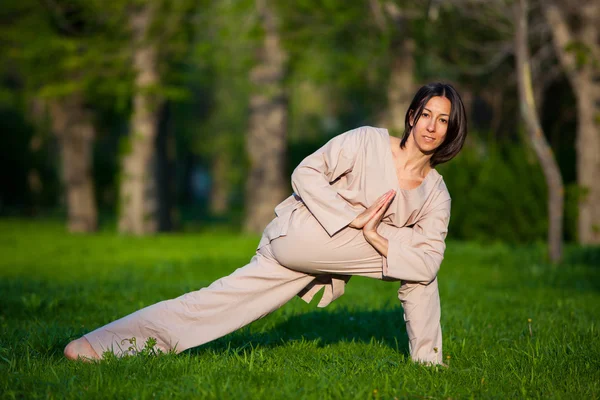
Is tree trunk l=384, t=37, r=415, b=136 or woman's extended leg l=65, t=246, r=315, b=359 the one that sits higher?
tree trunk l=384, t=37, r=415, b=136

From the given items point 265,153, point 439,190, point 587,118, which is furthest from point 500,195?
point 439,190

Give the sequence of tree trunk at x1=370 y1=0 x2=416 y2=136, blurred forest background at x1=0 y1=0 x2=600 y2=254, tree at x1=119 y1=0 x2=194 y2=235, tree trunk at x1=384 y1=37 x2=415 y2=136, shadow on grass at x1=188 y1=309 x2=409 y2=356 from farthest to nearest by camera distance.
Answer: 1. tree at x1=119 y1=0 x2=194 y2=235
2. tree trunk at x1=384 y1=37 x2=415 y2=136
3. tree trunk at x1=370 y1=0 x2=416 y2=136
4. blurred forest background at x1=0 y1=0 x2=600 y2=254
5. shadow on grass at x1=188 y1=309 x2=409 y2=356

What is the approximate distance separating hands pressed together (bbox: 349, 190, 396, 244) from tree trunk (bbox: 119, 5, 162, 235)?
15782 mm

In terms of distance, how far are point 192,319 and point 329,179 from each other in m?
1.14

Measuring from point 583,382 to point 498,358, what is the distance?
0.70 metres

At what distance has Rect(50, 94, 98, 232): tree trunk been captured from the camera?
21703mm

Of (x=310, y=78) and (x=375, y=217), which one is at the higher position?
(x=310, y=78)

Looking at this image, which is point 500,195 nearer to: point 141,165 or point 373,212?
point 141,165

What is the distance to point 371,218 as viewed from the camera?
4453 millimetres

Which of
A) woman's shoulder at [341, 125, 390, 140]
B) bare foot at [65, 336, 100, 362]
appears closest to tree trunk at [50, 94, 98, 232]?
bare foot at [65, 336, 100, 362]

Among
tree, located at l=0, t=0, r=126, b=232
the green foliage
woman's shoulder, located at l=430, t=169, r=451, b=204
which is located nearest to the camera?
woman's shoulder, located at l=430, t=169, r=451, b=204

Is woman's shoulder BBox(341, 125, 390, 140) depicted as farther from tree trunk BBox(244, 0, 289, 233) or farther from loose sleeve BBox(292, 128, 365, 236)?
tree trunk BBox(244, 0, 289, 233)

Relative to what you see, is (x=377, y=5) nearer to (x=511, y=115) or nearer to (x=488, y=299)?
(x=511, y=115)

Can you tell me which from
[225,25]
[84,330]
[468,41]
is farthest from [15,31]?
[84,330]
